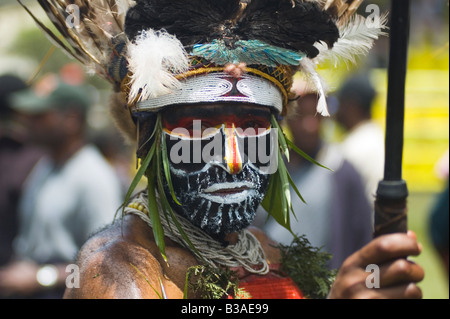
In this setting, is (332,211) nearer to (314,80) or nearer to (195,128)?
(314,80)

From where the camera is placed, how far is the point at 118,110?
3.28 meters

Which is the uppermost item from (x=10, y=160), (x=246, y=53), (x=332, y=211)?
(x=10, y=160)

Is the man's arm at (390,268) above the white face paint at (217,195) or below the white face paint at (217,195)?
below

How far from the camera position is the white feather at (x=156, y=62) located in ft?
8.67

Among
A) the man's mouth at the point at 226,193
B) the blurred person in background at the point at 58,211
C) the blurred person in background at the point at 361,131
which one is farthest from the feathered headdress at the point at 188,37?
the blurred person in background at the point at 361,131

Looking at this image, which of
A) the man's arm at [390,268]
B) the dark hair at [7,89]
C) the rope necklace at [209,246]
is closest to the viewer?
the man's arm at [390,268]

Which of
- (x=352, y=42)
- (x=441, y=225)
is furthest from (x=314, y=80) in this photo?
(x=441, y=225)

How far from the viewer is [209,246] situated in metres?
2.93

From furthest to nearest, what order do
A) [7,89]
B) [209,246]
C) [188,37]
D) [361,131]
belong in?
[361,131]
[7,89]
[209,246]
[188,37]

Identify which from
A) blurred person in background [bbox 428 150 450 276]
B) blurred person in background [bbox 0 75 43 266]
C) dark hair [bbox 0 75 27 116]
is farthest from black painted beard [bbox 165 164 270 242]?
dark hair [bbox 0 75 27 116]

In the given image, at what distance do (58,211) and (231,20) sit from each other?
2555 millimetres

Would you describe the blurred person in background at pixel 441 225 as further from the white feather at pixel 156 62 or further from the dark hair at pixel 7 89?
the dark hair at pixel 7 89

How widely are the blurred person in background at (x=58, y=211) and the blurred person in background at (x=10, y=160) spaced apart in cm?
10
